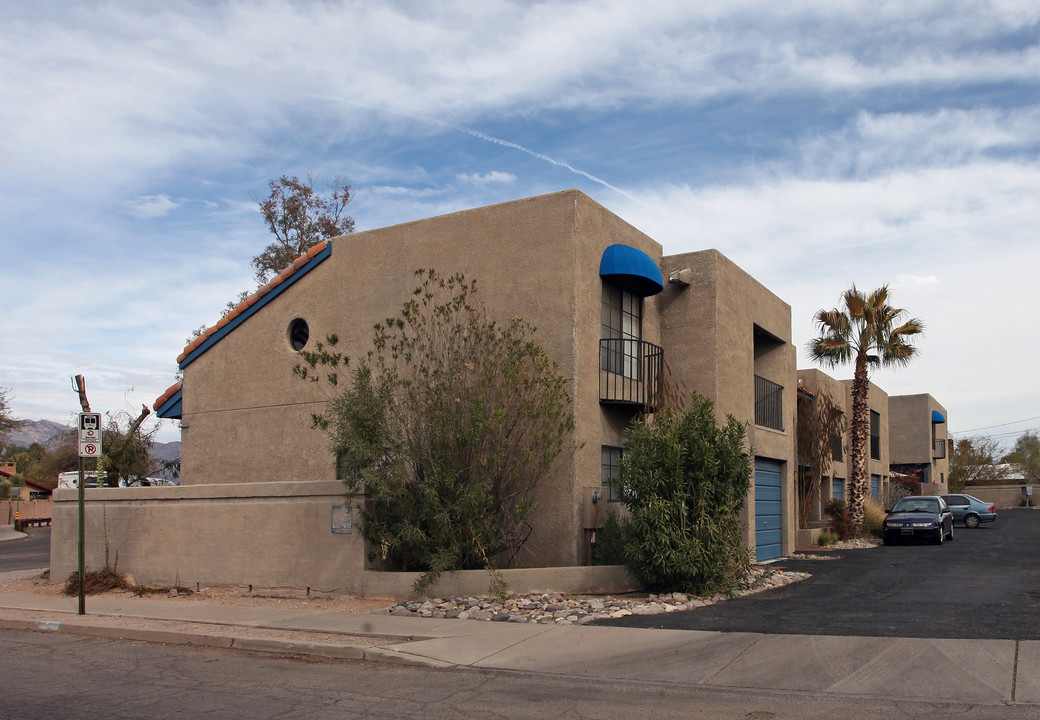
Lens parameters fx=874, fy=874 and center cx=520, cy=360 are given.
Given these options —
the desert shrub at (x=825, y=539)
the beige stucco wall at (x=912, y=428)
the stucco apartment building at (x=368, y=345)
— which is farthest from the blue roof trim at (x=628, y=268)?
the beige stucco wall at (x=912, y=428)

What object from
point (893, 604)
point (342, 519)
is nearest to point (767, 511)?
point (893, 604)

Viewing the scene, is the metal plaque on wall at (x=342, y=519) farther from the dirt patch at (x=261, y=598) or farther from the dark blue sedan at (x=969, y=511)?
the dark blue sedan at (x=969, y=511)

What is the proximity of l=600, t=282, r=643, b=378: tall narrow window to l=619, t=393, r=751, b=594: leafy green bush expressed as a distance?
102 inches

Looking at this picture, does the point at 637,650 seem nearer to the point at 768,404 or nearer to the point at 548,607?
the point at 548,607

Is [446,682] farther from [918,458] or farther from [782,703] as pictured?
[918,458]

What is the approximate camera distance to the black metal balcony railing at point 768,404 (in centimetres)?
2004

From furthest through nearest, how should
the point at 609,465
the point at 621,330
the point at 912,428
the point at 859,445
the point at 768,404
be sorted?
the point at 912,428 → the point at 859,445 → the point at 768,404 → the point at 621,330 → the point at 609,465

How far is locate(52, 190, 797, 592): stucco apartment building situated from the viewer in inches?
554

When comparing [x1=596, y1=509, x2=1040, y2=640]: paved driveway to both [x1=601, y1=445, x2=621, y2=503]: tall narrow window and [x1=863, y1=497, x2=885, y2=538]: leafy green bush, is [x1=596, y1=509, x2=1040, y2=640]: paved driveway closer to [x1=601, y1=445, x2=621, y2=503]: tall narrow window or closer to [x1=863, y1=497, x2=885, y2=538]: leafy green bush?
[x1=601, y1=445, x2=621, y2=503]: tall narrow window

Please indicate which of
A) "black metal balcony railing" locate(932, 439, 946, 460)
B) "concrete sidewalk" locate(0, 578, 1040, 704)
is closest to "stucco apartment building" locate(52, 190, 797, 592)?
"concrete sidewalk" locate(0, 578, 1040, 704)

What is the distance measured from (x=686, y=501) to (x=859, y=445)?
15.5 m

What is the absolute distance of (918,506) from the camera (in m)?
25.7

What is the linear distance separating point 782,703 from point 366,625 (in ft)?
18.4

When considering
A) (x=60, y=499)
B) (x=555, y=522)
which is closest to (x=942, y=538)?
(x=555, y=522)
